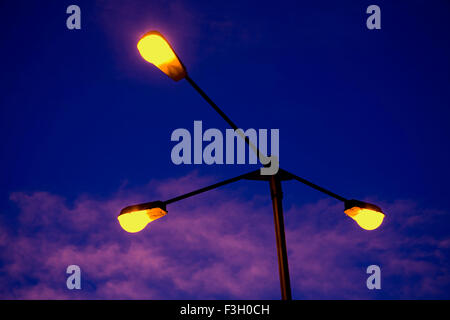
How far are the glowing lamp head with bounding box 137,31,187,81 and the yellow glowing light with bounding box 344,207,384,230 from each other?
332 cm

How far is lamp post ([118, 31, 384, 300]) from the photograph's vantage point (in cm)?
322

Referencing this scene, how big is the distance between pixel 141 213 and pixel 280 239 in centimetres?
201

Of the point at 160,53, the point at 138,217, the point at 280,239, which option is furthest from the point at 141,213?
the point at 160,53

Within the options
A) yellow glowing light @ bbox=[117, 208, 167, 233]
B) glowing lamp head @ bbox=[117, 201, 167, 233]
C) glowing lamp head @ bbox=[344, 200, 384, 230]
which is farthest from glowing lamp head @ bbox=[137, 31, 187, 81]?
glowing lamp head @ bbox=[344, 200, 384, 230]

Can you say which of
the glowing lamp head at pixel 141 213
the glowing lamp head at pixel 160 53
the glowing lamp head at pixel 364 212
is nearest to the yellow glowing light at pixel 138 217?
the glowing lamp head at pixel 141 213

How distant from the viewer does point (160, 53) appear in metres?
3.22

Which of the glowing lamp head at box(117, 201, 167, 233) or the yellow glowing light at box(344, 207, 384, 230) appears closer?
the glowing lamp head at box(117, 201, 167, 233)

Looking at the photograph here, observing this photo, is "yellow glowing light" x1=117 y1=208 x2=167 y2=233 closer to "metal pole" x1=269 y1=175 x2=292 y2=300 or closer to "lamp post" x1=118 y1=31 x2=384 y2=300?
"lamp post" x1=118 y1=31 x2=384 y2=300

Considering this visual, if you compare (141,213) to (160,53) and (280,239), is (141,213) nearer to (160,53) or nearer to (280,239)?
(280,239)

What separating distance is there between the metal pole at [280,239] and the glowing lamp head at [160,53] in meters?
1.95
